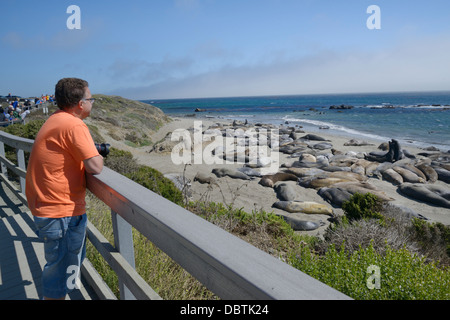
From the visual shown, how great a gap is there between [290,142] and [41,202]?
21386 millimetres

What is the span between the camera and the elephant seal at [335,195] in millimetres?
10031

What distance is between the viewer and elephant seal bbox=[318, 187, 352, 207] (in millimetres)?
10031

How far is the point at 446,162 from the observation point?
1559 cm

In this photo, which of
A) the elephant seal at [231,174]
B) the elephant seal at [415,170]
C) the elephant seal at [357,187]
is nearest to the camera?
the elephant seal at [357,187]

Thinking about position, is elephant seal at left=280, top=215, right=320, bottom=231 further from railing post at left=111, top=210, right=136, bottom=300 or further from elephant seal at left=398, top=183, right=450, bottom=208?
railing post at left=111, top=210, right=136, bottom=300

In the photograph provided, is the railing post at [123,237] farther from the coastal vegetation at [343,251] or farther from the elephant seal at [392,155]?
the elephant seal at [392,155]

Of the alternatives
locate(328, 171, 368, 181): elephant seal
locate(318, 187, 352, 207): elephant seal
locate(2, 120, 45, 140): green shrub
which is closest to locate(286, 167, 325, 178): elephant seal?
locate(328, 171, 368, 181): elephant seal

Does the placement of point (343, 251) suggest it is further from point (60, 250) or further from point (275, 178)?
point (275, 178)

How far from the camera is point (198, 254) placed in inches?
44.0

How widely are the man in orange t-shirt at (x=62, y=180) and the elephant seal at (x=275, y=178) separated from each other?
10.0m

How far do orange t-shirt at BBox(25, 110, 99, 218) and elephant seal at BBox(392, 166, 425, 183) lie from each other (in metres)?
13.7

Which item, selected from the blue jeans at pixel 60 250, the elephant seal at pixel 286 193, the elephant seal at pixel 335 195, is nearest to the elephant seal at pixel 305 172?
the elephant seal at pixel 335 195

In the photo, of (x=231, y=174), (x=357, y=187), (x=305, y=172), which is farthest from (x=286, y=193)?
(x=305, y=172)

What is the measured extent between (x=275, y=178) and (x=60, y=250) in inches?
427
